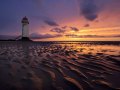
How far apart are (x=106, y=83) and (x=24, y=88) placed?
3129 millimetres

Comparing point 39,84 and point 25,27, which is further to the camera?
point 25,27

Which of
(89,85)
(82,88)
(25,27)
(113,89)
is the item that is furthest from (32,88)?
(25,27)

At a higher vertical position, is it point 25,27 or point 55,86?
point 25,27

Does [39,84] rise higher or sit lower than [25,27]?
lower

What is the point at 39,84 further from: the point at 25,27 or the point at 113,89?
the point at 25,27

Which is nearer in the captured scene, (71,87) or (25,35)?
(71,87)

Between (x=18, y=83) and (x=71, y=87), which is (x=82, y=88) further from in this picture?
(x=18, y=83)

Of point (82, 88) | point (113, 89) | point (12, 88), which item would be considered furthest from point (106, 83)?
point (12, 88)

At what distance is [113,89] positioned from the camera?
4902mm

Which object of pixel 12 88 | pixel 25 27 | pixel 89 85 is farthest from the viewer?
pixel 25 27

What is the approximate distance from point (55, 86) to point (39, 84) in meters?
0.66

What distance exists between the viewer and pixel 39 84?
5375 mm

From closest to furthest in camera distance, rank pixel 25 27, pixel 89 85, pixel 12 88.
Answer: pixel 12 88, pixel 89 85, pixel 25 27

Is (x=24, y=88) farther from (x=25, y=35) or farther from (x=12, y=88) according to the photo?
(x=25, y=35)
